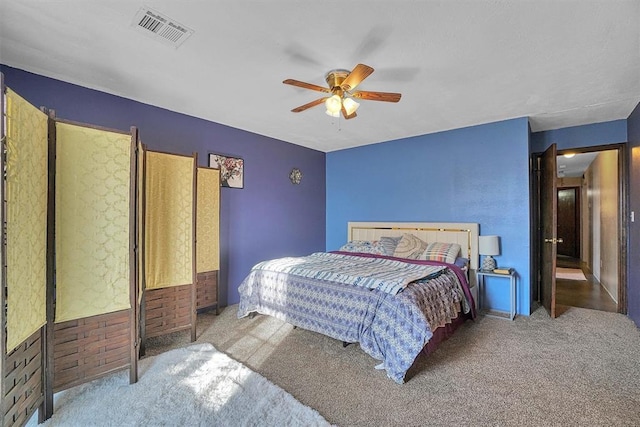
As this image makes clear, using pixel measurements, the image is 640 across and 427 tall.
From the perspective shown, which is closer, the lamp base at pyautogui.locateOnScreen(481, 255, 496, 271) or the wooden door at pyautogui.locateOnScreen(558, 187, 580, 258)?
the lamp base at pyautogui.locateOnScreen(481, 255, 496, 271)

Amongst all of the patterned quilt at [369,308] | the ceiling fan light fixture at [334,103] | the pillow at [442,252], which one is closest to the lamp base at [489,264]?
the pillow at [442,252]

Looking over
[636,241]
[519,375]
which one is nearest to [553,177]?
[636,241]

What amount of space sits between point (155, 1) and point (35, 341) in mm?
2179

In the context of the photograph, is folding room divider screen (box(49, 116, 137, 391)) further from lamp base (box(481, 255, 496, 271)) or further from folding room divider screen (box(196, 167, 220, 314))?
lamp base (box(481, 255, 496, 271))

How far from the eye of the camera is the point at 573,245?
8.65 m

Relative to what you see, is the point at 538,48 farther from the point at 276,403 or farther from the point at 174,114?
the point at 174,114

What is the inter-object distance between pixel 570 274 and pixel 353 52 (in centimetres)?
713

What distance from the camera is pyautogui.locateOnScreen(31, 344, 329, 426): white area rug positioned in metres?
1.80

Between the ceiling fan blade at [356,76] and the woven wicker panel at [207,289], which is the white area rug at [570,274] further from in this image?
the woven wicker panel at [207,289]

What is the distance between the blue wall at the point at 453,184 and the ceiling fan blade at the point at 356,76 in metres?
2.61

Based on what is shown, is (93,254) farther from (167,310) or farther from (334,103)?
(334,103)

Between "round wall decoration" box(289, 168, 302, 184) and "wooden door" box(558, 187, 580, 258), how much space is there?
830 cm

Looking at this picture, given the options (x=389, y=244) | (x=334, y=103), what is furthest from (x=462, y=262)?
(x=334, y=103)

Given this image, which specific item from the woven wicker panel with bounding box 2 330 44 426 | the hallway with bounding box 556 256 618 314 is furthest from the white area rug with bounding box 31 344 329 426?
the hallway with bounding box 556 256 618 314
